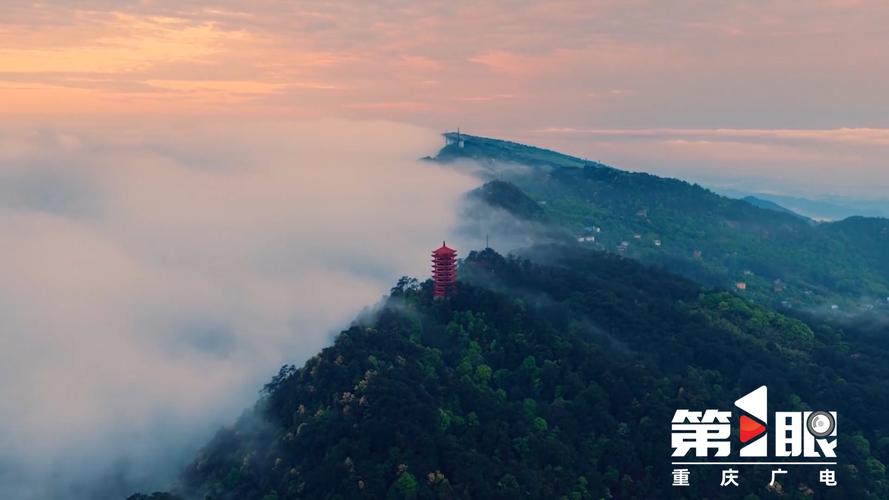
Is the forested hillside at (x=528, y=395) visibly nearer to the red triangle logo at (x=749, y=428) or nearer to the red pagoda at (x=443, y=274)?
the red pagoda at (x=443, y=274)

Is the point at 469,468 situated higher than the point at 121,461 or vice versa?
the point at 469,468

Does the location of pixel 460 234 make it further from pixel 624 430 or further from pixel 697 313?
pixel 624 430

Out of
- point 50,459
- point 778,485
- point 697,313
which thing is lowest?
point 50,459

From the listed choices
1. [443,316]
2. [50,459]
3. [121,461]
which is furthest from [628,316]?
[50,459]

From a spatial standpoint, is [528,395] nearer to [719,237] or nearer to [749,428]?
[749,428]

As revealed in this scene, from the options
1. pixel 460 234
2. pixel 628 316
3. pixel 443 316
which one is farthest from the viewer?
pixel 460 234

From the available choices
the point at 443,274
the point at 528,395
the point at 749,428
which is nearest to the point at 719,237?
the point at 443,274

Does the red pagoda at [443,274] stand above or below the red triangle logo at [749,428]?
above
